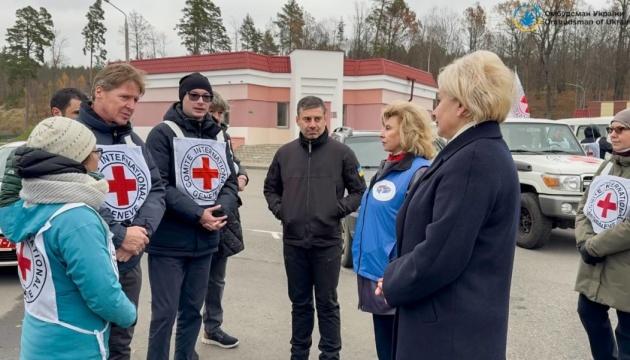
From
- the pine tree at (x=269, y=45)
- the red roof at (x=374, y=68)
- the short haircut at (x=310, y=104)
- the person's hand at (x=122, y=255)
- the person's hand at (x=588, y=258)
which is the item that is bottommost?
the person's hand at (x=588, y=258)

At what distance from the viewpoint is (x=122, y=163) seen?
296cm

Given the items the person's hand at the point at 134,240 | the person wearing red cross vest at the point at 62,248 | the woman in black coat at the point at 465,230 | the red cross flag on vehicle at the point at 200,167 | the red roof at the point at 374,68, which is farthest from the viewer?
the red roof at the point at 374,68

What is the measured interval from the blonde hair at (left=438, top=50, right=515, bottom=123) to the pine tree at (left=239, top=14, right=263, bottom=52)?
68192mm

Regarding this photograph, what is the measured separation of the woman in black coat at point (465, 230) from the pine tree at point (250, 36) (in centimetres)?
6823

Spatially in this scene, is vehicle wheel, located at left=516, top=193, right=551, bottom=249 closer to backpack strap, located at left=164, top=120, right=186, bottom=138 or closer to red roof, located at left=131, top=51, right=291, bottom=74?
backpack strap, located at left=164, top=120, right=186, bottom=138

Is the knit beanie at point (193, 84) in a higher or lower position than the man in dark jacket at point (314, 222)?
higher

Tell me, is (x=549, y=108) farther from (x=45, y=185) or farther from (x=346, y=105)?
(x=45, y=185)

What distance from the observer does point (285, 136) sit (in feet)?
107

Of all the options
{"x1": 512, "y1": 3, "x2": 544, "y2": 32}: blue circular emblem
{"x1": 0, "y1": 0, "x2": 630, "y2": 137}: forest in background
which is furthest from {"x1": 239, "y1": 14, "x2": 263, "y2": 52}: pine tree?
{"x1": 512, "y1": 3, "x2": 544, "y2": 32}: blue circular emblem

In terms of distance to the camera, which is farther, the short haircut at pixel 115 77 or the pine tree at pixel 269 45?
the pine tree at pixel 269 45

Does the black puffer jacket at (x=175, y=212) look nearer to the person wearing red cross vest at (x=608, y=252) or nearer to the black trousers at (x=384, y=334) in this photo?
the black trousers at (x=384, y=334)

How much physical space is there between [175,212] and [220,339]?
1542mm

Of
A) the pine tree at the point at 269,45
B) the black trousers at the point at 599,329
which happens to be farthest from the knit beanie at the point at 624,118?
the pine tree at the point at 269,45

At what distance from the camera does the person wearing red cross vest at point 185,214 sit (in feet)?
10.9
